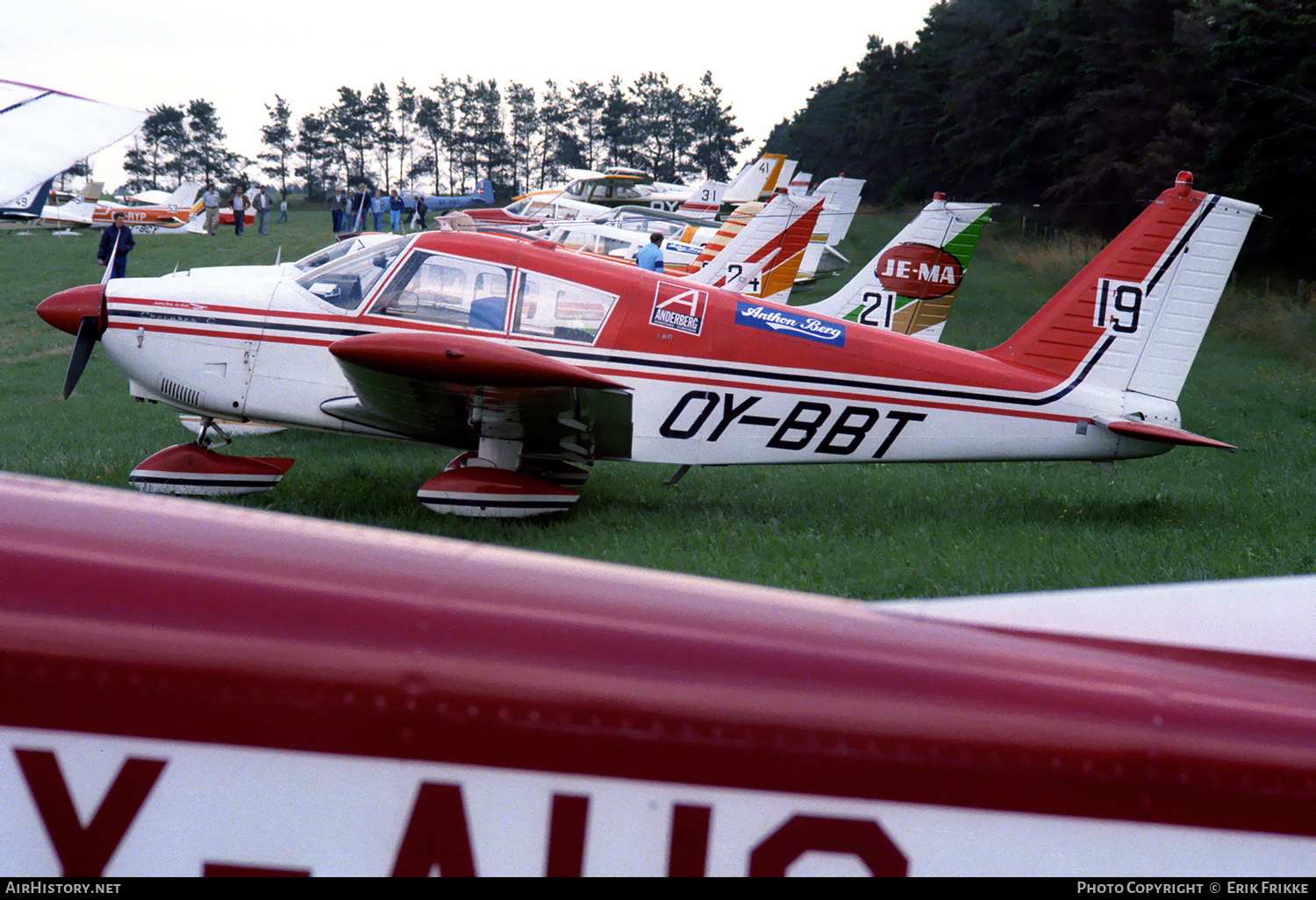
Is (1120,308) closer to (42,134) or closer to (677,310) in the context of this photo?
(677,310)

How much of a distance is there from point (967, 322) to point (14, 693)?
2222 centimetres

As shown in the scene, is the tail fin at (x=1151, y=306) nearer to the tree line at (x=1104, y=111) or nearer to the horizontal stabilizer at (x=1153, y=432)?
the horizontal stabilizer at (x=1153, y=432)

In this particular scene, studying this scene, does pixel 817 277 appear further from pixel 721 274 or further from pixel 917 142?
pixel 917 142

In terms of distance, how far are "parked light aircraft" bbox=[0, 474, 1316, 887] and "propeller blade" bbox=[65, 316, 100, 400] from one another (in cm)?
650

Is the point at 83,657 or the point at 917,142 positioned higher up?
the point at 917,142

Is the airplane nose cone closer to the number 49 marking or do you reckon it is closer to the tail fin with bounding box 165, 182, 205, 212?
the number 49 marking

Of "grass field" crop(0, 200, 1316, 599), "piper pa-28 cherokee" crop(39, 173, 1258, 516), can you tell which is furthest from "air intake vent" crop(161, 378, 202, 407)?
"grass field" crop(0, 200, 1316, 599)

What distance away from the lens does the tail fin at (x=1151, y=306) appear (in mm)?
7480

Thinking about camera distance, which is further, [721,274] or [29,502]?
[721,274]

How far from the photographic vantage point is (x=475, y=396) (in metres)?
6.74

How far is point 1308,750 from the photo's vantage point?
167cm

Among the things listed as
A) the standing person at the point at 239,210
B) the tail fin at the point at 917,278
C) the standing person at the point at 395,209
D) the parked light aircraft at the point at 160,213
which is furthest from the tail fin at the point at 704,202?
the tail fin at the point at 917,278

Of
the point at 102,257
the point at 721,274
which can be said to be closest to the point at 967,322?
the point at 721,274

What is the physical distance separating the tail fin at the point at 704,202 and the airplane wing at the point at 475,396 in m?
29.2
